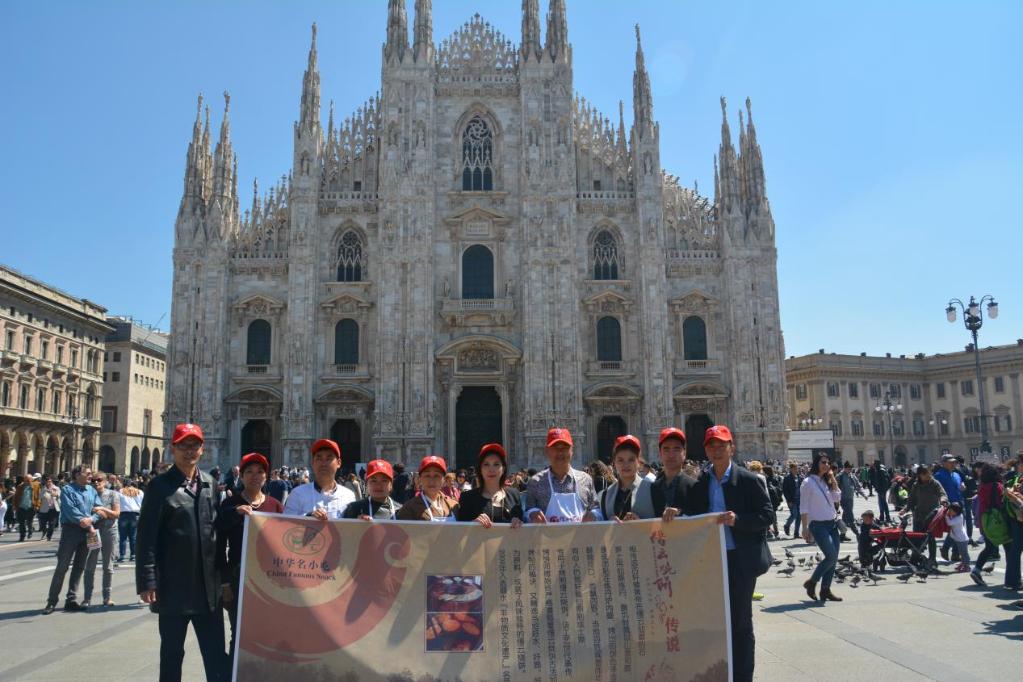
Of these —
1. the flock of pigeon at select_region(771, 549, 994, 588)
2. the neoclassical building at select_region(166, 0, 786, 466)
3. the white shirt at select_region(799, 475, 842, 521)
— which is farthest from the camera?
the neoclassical building at select_region(166, 0, 786, 466)

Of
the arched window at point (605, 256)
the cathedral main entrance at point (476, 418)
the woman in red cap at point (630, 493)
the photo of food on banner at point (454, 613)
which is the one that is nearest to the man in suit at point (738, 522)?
the woman in red cap at point (630, 493)

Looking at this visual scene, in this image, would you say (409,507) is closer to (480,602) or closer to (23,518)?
(480,602)

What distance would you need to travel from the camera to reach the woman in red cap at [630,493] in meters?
6.14

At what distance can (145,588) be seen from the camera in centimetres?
538

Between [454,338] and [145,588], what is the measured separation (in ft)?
94.5

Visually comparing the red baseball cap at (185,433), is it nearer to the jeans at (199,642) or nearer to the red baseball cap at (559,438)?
the jeans at (199,642)

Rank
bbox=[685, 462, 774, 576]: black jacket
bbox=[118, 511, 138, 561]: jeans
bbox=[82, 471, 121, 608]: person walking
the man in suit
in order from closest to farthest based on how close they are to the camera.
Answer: the man in suit → bbox=[685, 462, 774, 576]: black jacket → bbox=[82, 471, 121, 608]: person walking → bbox=[118, 511, 138, 561]: jeans

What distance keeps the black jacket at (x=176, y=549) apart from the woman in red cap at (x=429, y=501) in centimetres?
147

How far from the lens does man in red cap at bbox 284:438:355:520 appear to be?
638 cm

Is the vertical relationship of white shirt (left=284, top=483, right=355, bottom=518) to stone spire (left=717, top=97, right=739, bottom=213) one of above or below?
below

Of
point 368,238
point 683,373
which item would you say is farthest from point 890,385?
point 368,238

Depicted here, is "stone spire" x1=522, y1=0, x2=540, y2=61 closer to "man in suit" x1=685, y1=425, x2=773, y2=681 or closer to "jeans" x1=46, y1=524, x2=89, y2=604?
"jeans" x1=46, y1=524, x2=89, y2=604

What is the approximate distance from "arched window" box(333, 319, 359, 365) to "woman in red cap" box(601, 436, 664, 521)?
29074 millimetres

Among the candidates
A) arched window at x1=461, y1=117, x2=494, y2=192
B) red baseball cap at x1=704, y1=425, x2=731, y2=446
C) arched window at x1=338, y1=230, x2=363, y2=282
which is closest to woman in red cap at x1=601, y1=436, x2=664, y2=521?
red baseball cap at x1=704, y1=425, x2=731, y2=446
